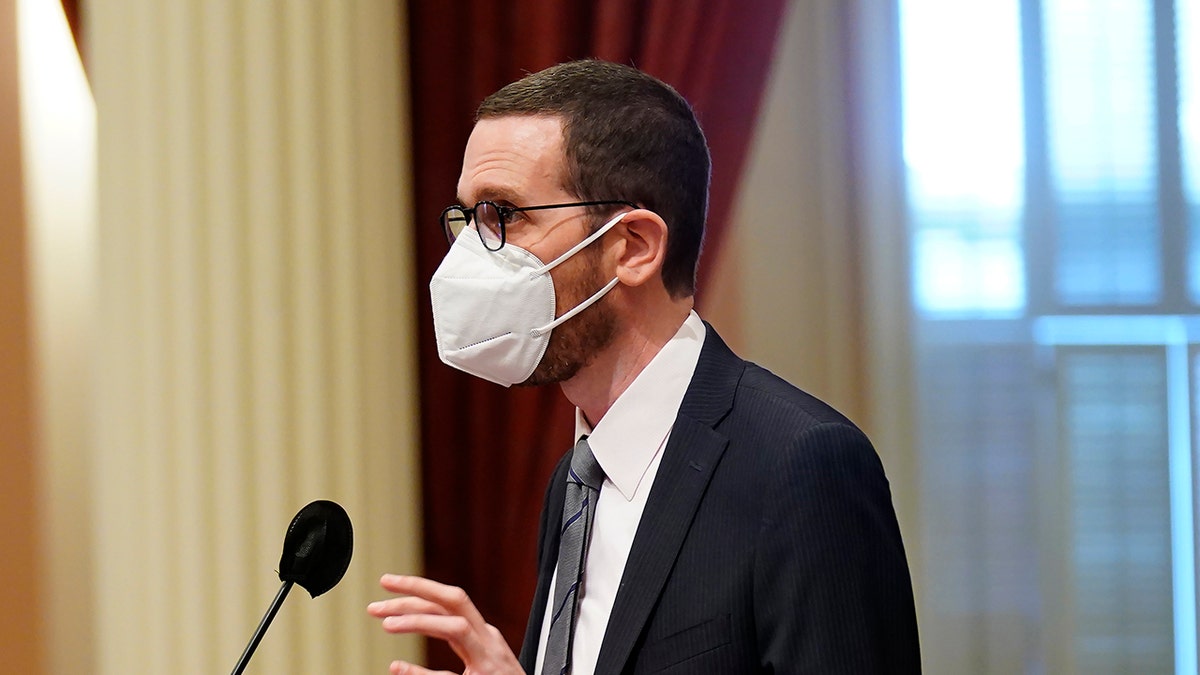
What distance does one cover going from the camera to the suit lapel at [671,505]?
1412 mm

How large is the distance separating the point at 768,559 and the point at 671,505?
0.52ft

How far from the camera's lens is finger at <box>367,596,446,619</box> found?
1.28 metres

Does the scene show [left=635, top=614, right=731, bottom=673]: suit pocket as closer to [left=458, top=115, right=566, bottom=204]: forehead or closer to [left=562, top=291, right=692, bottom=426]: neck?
[left=562, top=291, right=692, bottom=426]: neck

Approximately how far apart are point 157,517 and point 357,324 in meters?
0.62

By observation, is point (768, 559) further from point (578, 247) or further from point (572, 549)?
point (578, 247)

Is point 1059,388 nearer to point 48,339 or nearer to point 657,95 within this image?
point 657,95

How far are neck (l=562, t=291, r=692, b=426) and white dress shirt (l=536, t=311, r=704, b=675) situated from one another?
3 cm

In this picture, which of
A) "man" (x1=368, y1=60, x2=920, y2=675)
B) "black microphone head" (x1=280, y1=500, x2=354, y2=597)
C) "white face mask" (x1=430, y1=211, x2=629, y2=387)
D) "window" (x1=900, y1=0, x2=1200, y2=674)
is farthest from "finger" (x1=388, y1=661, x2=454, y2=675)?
"window" (x1=900, y1=0, x2=1200, y2=674)

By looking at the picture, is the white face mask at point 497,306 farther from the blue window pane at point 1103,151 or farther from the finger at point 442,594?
the blue window pane at point 1103,151

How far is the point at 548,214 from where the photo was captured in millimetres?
1654

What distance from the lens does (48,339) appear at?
3230 mm

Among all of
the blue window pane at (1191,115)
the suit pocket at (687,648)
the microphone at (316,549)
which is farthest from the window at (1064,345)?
the microphone at (316,549)

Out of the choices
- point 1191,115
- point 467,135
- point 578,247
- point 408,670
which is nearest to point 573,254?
point 578,247

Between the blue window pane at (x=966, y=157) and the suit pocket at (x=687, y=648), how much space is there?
5.90 ft
